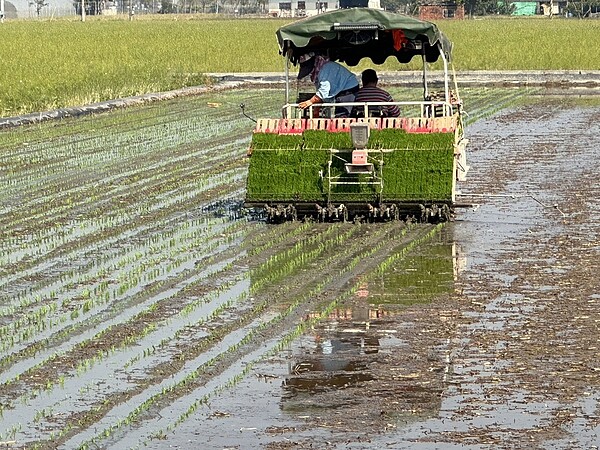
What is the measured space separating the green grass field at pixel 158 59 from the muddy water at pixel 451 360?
17.0m

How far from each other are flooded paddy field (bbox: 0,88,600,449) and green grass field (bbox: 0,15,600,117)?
1310 centimetres

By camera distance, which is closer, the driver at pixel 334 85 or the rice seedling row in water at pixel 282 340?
the rice seedling row in water at pixel 282 340

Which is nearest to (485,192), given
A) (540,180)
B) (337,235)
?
(540,180)

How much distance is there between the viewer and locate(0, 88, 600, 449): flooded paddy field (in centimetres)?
738

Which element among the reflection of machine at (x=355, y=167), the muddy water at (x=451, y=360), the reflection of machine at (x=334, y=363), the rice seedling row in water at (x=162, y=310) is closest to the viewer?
the muddy water at (x=451, y=360)

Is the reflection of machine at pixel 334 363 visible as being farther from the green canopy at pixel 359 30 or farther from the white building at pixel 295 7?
the white building at pixel 295 7

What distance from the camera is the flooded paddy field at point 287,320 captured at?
7383 mm

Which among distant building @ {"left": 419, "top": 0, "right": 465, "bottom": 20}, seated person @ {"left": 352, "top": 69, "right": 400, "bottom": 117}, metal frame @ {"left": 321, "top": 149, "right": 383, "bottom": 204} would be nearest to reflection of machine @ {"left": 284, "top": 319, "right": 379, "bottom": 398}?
metal frame @ {"left": 321, "top": 149, "right": 383, "bottom": 204}

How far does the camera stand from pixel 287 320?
9.86 meters

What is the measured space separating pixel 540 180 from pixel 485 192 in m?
1.23

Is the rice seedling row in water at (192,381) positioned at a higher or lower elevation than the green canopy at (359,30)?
lower

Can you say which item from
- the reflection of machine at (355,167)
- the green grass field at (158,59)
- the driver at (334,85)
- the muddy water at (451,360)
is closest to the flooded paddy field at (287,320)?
the muddy water at (451,360)

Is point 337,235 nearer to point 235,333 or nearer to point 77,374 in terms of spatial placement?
point 235,333

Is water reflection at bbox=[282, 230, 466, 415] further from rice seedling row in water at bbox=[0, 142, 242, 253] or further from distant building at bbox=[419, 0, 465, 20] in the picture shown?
distant building at bbox=[419, 0, 465, 20]
